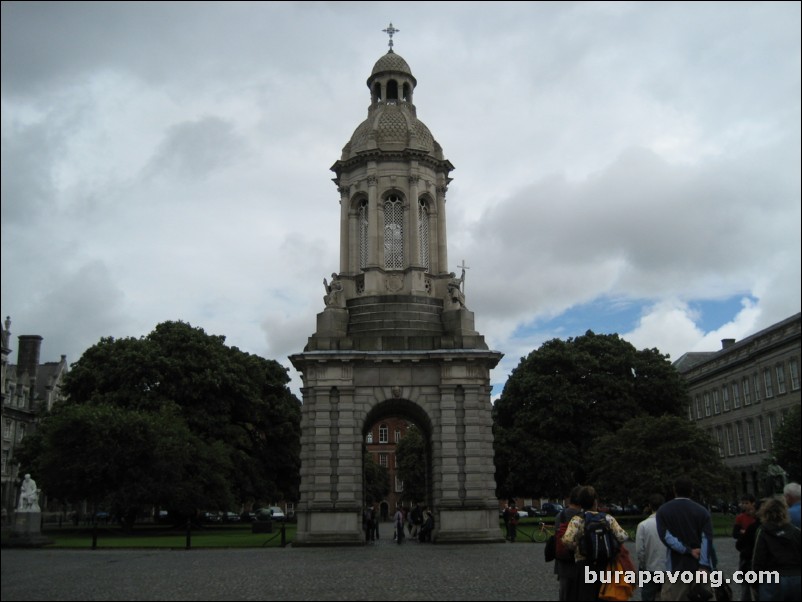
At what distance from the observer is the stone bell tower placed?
31.1 meters

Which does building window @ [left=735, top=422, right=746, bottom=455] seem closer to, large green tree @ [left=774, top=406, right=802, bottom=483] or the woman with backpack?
large green tree @ [left=774, top=406, right=802, bottom=483]

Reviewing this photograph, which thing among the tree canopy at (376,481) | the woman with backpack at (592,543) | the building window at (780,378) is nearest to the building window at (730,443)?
the building window at (780,378)

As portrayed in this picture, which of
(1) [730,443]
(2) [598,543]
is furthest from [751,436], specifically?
(2) [598,543]

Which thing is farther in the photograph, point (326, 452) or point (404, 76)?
point (404, 76)

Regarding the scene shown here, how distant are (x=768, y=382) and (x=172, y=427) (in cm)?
5106

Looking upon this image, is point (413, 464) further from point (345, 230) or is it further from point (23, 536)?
point (23, 536)

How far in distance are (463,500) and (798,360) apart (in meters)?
43.8

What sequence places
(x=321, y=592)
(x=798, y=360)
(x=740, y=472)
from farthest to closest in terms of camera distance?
(x=740, y=472) < (x=798, y=360) < (x=321, y=592)

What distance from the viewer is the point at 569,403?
5344cm

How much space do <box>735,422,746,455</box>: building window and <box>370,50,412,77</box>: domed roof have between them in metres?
51.8

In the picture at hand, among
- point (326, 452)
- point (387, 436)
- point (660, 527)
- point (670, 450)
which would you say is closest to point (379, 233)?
point (326, 452)

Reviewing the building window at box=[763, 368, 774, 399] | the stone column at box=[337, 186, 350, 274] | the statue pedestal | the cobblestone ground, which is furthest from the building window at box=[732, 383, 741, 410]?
the statue pedestal

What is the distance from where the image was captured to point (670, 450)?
42375 mm

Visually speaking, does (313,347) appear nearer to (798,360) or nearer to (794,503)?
(794,503)
